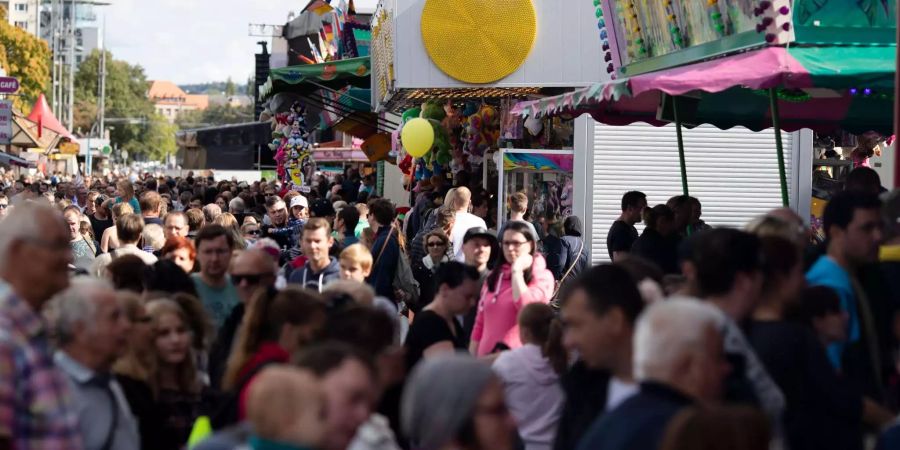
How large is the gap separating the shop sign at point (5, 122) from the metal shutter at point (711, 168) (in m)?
19.2

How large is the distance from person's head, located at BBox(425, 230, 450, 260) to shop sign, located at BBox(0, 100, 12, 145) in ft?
70.3

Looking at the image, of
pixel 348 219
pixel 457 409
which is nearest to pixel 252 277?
pixel 457 409

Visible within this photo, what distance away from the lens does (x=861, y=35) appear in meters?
8.80

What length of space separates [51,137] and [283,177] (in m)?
34.9

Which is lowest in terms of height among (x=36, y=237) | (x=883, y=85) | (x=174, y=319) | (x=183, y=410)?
(x=183, y=410)

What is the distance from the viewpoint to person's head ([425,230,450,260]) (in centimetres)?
1183

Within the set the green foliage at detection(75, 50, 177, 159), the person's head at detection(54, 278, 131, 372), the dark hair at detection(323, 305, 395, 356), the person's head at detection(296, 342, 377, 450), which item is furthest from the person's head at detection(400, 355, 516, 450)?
the green foliage at detection(75, 50, 177, 159)

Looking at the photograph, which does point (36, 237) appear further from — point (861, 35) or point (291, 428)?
point (861, 35)

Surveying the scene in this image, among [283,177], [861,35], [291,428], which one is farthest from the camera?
[283,177]

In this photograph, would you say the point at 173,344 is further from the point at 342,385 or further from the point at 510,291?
the point at 510,291

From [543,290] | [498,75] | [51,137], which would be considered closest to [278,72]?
[498,75]

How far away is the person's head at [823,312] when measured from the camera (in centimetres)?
527

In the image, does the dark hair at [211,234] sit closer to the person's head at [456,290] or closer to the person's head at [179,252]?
the person's head at [179,252]

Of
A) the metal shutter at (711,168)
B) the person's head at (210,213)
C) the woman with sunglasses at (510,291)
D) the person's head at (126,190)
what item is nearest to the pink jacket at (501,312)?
the woman with sunglasses at (510,291)
